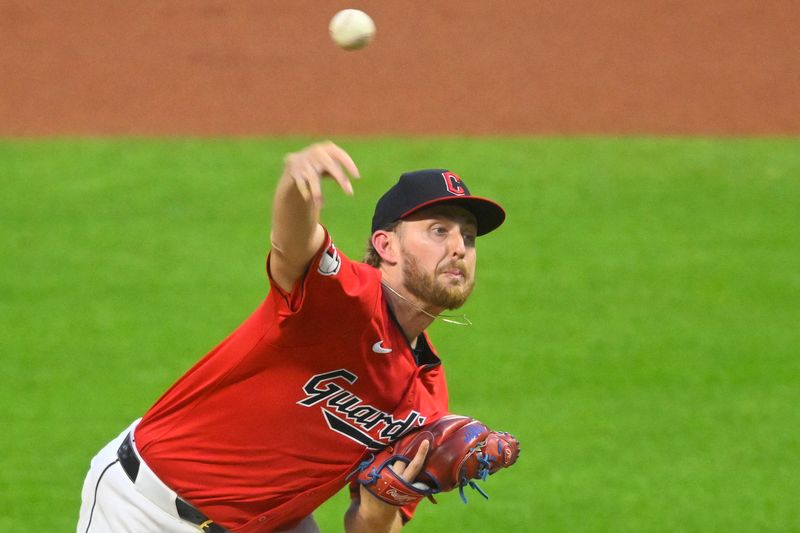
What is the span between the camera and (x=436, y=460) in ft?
14.7

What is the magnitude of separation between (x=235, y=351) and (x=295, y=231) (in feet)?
2.28

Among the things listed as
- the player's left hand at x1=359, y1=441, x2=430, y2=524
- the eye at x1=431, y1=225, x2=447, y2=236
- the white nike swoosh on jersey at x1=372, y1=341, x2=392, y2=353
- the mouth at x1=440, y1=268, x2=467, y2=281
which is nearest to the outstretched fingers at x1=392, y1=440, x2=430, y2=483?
the player's left hand at x1=359, y1=441, x2=430, y2=524

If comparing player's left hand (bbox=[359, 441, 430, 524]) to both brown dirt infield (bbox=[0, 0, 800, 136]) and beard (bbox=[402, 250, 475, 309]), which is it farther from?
brown dirt infield (bbox=[0, 0, 800, 136])

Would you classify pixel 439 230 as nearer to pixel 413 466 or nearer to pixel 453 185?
pixel 453 185

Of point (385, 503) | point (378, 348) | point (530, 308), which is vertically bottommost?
point (530, 308)

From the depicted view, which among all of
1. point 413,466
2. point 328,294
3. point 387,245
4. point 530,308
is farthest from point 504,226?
point 328,294

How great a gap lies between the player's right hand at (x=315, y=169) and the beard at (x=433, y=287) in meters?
0.78

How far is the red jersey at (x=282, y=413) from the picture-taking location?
13.5 ft

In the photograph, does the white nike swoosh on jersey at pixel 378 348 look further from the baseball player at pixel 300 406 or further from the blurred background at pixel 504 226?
the blurred background at pixel 504 226

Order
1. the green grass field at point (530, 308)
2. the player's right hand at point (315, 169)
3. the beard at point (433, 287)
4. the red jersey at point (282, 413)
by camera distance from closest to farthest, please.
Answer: the player's right hand at point (315, 169)
the red jersey at point (282, 413)
the beard at point (433, 287)
the green grass field at point (530, 308)

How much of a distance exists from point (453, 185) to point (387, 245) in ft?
1.01

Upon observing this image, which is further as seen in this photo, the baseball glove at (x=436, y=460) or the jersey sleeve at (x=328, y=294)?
the baseball glove at (x=436, y=460)

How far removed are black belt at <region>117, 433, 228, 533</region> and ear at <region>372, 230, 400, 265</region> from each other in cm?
108

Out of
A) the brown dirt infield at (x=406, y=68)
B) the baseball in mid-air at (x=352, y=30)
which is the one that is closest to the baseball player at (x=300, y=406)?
the baseball in mid-air at (x=352, y=30)
